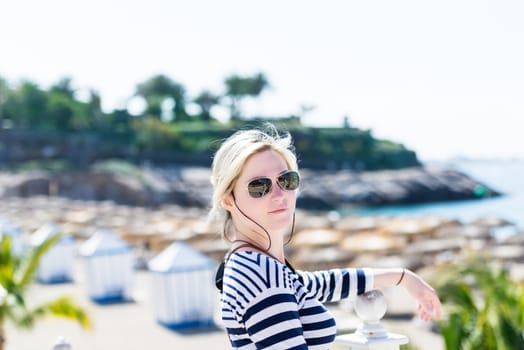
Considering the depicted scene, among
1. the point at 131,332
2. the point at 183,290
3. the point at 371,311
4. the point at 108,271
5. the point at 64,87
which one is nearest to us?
the point at 371,311

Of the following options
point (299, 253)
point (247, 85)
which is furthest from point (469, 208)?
point (299, 253)

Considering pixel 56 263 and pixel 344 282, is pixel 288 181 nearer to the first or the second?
pixel 344 282

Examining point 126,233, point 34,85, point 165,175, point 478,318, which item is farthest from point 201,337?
point 34,85

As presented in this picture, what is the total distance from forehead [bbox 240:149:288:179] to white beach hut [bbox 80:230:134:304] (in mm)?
10127

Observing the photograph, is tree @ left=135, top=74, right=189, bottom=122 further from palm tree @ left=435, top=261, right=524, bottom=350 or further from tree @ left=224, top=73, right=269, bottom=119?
palm tree @ left=435, top=261, right=524, bottom=350

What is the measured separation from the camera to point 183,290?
31.7 ft

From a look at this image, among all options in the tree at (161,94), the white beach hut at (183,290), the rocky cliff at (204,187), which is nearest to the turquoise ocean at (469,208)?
the rocky cliff at (204,187)

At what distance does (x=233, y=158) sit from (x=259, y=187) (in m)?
0.10

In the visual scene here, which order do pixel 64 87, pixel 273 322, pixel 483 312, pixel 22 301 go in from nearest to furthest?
pixel 273 322 < pixel 483 312 < pixel 22 301 < pixel 64 87

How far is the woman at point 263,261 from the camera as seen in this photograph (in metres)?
1.56

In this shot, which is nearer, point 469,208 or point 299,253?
point 299,253

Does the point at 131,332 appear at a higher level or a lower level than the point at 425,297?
lower

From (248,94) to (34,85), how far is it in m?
22.5

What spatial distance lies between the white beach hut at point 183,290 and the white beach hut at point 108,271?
6.67ft
